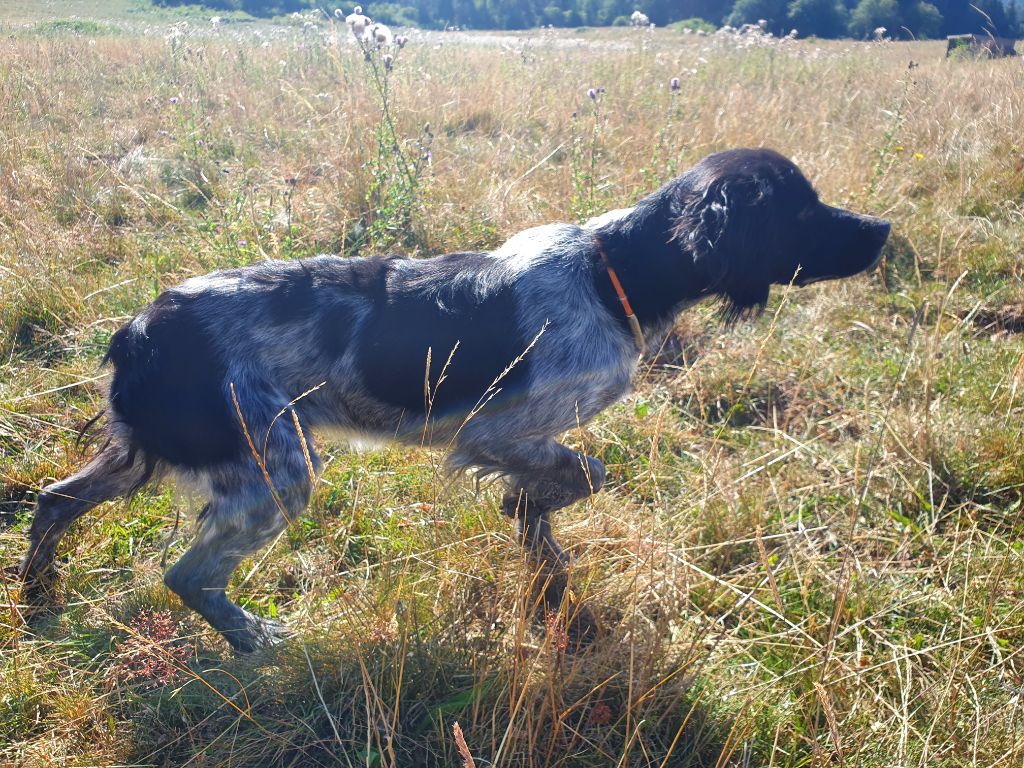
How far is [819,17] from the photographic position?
28.8 metres

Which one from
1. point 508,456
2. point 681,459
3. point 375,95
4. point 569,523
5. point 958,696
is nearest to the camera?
point 958,696

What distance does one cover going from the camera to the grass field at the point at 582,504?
2111 mm

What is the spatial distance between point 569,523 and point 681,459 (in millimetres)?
768

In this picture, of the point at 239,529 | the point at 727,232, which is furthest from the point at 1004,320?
the point at 239,529

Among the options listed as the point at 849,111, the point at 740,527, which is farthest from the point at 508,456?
the point at 849,111

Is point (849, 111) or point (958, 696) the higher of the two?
point (849, 111)

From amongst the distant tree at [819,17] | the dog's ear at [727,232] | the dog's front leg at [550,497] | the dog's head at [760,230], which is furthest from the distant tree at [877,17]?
the dog's front leg at [550,497]

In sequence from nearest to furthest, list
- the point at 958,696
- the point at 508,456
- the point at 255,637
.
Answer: the point at 958,696 < the point at 255,637 < the point at 508,456

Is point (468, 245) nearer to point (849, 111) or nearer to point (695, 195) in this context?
point (695, 195)

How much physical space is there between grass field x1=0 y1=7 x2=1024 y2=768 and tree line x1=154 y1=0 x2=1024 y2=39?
12.3 feet

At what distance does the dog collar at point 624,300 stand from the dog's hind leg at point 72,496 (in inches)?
70.2

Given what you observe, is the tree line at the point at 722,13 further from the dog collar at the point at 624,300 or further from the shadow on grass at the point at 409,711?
the shadow on grass at the point at 409,711

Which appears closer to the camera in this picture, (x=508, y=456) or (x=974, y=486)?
(x=508, y=456)

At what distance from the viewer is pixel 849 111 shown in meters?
7.84
